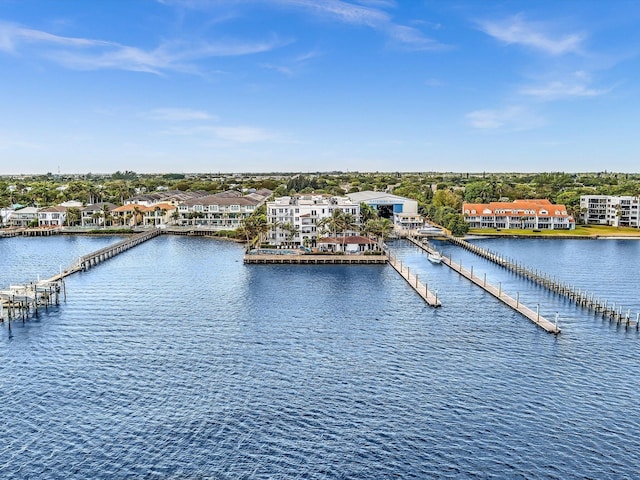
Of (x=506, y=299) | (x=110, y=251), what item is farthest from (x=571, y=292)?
(x=110, y=251)

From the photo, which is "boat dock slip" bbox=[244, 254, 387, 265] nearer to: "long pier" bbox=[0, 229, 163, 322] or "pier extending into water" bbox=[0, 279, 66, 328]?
"long pier" bbox=[0, 229, 163, 322]

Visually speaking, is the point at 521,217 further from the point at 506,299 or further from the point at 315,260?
the point at 506,299

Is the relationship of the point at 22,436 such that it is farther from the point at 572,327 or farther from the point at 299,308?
the point at 572,327

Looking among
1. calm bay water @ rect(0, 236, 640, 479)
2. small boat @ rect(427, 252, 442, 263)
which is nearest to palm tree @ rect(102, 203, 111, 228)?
calm bay water @ rect(0, 236, 640, 479)

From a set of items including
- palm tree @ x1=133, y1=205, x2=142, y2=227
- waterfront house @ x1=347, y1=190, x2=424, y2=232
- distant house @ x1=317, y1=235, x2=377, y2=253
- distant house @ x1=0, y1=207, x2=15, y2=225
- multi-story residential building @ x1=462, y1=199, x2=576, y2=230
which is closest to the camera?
distant house @ x1=317, y1=235, x2=377, y2=253

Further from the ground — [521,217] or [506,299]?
[521,217]

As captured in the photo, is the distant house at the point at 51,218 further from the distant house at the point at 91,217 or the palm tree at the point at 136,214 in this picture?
the palm tree at the point at 136,214
